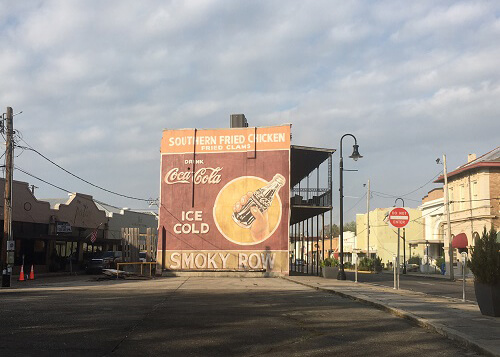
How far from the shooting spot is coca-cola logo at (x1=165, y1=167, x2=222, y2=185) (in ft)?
117

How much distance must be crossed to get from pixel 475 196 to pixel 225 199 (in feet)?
79.8

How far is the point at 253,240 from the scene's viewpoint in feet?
114

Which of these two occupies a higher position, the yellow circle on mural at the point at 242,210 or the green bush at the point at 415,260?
the yellow circle on mural at the point at 242,210

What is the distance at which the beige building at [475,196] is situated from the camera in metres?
44.7

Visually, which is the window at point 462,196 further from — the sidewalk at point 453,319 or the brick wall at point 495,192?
the sidewalk at point 453,319

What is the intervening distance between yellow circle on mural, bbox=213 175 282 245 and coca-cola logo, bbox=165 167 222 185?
1005mm

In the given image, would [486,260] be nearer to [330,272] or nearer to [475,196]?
[330,272]

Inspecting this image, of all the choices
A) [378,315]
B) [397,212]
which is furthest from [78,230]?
[378,315]

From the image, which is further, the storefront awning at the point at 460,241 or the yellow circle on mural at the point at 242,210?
the storefront awning at the point at 460,241

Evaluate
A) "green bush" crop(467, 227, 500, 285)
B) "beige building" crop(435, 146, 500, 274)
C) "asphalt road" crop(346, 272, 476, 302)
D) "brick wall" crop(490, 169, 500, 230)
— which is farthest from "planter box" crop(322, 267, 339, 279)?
"green bush" crop(467, 227, 500, 285)

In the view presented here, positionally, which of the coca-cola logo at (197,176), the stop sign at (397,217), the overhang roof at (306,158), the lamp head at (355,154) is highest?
the overhang roof at (306,158)

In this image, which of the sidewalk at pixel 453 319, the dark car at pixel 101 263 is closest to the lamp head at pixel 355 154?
the sidewalk at pixel 453 319

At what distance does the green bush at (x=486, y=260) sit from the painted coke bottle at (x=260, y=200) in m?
22.3

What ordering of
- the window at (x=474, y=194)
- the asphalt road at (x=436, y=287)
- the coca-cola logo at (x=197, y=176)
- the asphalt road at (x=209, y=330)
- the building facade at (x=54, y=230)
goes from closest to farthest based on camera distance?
the asphalt road at (x=209, y=330), the asphalt road at (x=436, y=287), the coca-cola logo at (x=197, y=176), the building facade at (x=54, y=230), the window at (x=474, y=194)
